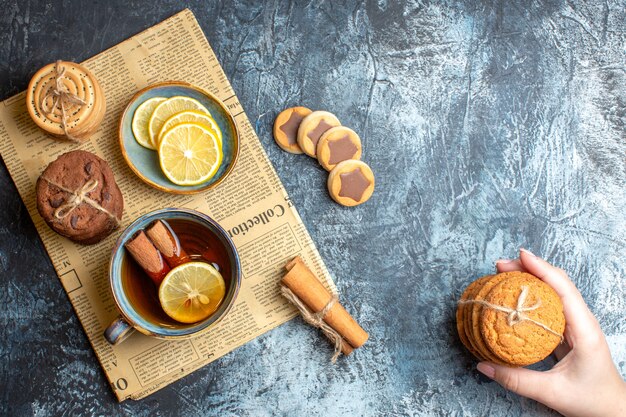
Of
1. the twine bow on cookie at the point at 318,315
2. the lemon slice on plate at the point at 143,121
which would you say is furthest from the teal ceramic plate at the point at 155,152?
the twine bow on cookie at the point at 318,315

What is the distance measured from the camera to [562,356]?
A: 5.81 ft

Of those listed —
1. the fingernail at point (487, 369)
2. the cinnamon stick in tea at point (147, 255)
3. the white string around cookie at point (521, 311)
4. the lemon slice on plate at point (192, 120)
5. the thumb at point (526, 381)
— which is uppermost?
the lemon slice on plate at point (192, 120)

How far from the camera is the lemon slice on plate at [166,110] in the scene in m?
1.73

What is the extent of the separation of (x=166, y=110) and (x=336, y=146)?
512 mm

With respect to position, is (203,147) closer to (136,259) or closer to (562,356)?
(136,259)

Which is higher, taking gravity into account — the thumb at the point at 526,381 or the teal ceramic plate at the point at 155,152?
the teal ceramic plate at the point at 155,152

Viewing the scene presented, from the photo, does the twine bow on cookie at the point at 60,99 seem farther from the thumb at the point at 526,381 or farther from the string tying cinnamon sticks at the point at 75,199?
the thumb at the point at 526,381

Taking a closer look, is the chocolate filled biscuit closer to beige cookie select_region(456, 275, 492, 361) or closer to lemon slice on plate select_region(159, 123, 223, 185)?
lemon slice on plate select_region(159, 123, 223, 185)

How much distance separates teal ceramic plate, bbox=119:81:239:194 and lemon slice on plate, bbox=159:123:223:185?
1.4 inches

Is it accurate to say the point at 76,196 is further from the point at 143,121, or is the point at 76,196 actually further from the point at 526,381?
the point at 526,381

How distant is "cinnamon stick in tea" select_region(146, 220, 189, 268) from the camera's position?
1.58 meters

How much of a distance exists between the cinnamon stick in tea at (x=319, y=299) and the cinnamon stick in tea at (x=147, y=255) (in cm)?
36

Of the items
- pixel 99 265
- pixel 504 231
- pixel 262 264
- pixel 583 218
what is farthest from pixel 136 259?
pixel 583 218

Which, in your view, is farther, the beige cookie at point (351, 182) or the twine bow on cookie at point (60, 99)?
the beige cookie at point (351, 182)
